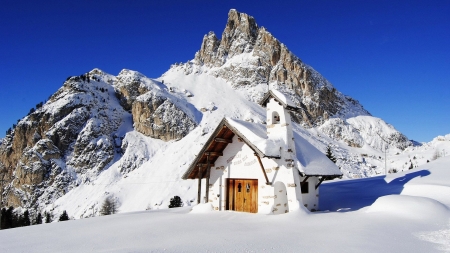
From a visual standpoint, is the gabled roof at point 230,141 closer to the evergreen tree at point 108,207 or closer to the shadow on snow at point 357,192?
the shadow on snow at point 357,192

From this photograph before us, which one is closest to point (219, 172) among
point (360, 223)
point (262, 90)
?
point (360, 223)

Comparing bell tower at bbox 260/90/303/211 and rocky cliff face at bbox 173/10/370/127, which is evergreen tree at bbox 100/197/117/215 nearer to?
bell tower at bbox 260/90/303/211

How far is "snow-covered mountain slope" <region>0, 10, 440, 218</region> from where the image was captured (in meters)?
71.8

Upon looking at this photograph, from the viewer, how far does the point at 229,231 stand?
38.4 feet

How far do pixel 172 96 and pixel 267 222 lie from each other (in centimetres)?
9780

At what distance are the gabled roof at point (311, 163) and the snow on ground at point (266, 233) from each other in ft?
7.38

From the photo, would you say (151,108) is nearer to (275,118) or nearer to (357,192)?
(357,192)

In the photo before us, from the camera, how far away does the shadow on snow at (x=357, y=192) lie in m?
19.0

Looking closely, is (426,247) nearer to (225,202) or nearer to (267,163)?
(267,163)

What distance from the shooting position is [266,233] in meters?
11.2

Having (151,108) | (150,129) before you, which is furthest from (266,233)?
(151,108)

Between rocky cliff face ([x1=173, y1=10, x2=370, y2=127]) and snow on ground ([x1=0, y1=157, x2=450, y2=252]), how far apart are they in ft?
317

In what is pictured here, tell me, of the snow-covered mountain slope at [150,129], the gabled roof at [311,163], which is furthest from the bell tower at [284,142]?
the snow-covered mountain slope at [150,129]

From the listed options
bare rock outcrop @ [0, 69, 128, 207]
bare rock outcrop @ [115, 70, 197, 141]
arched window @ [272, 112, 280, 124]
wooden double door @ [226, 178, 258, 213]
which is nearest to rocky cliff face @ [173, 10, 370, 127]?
bare rock outcrop @ [115, 70, 197, 141]
